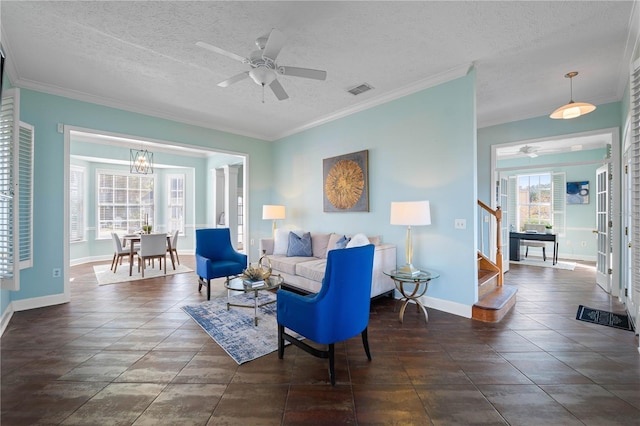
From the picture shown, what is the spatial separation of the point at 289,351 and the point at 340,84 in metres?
3.25

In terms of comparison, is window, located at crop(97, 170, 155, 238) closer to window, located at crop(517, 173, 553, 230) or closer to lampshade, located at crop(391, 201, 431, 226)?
lampshade, located at crop(391, 201, 431, 226)

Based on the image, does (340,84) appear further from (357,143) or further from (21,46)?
(21,46)

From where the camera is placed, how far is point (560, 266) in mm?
6273

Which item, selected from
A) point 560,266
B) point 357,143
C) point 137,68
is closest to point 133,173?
point 137,68

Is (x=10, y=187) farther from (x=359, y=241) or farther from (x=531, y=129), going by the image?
(x=531, y=129)

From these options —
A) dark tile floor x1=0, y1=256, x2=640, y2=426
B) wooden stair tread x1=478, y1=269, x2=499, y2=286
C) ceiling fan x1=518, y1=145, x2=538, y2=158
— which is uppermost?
ceiling fan x1=518, y1=145, x2=538, y2=158

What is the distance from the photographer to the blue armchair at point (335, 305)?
6.66ft

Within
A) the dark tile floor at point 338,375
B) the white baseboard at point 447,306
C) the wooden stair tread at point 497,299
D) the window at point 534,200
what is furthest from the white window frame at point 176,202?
the window at point 534,200

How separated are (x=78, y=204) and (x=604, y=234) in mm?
10871

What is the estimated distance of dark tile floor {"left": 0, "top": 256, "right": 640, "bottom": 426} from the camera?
5.53 ft

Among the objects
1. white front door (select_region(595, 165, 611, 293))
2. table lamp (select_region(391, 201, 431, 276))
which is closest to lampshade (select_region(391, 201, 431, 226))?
table lamp (select_region(391, 201, 431, 276))

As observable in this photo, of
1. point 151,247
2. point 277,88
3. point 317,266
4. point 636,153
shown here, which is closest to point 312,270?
point 317,266

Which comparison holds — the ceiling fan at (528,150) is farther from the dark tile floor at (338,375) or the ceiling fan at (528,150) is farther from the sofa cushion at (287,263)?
the sofa cushion at (287,263)

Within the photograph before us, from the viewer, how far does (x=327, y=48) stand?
286 cm
